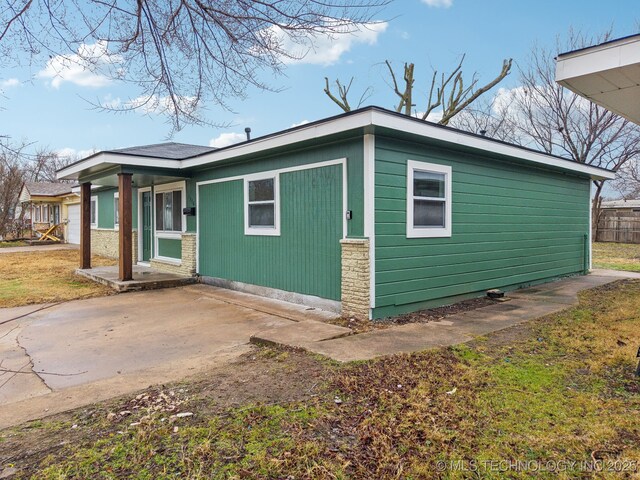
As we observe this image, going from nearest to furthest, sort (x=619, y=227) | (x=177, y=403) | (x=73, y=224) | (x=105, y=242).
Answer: (x=177, y=403), (x=105, y=242), (x=73, y=224), (x=619, y=227)

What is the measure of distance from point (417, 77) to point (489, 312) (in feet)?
45.7

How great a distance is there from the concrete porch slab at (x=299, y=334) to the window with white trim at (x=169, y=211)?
584 centimetres

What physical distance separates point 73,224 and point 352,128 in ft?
66.6

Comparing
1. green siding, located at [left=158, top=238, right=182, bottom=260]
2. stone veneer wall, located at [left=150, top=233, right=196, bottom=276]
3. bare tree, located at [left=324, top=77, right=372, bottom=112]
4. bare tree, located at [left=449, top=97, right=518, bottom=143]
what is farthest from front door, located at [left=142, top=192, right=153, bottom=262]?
bare tree, located at [left=449, top=97, right=518, bottom=143]

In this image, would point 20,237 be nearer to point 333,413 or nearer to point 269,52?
point 269,52

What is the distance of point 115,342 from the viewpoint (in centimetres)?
483

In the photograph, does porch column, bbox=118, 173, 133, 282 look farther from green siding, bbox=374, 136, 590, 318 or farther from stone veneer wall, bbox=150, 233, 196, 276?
green siding, bbox=374, 136, 590, 318

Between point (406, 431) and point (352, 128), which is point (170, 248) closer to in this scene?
point (352, 128)

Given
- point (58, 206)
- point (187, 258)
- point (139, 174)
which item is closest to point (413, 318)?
point (187, 258)

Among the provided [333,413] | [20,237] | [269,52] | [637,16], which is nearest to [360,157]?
[269,52]

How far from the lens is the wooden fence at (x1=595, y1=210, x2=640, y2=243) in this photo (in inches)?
840

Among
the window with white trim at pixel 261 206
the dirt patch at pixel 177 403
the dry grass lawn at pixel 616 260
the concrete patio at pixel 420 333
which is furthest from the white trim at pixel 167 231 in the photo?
the dry grass lawn at pixel 616 260

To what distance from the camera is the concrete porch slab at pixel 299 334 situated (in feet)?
14.5

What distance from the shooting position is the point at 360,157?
5551 millimetres
